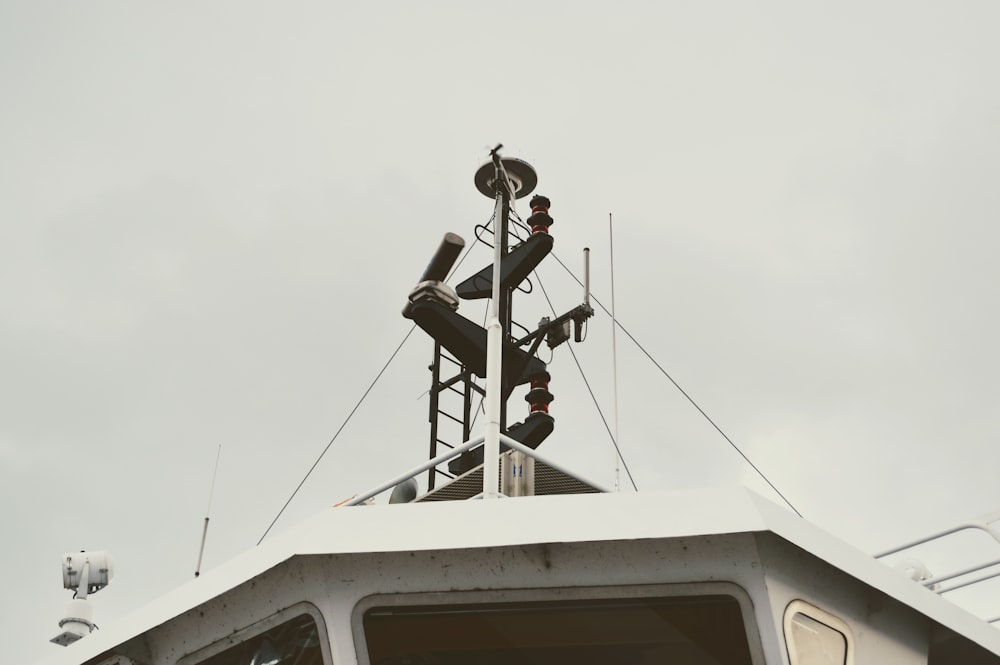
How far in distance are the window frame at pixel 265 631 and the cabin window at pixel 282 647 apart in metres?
0.02

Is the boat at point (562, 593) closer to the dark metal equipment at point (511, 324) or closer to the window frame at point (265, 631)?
the window frame at point (265, 631)

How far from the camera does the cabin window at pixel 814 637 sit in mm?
5016

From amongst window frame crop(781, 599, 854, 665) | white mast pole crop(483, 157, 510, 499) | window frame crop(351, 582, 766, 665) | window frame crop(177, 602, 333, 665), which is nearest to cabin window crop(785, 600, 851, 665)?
window frame crop(781, 599, 854, 665)

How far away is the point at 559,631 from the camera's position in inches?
224

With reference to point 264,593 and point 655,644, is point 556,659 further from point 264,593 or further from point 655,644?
point 264,593

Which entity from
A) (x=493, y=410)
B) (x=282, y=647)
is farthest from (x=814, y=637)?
(x=282, y=647)

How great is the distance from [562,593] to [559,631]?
0.59 meters

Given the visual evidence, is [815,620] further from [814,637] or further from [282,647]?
[282,647]

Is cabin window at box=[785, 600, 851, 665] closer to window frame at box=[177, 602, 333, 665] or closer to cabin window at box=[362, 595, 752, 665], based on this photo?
cabin window at box=[362, 595, 752, 665]

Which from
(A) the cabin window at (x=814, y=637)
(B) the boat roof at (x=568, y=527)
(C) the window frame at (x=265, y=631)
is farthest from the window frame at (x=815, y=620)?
(C) the window frame at (x=265, y=631)

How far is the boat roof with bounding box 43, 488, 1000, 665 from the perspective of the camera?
505 cm

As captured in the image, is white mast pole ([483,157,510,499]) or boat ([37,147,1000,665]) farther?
white mast pole ([483,157,510,499])

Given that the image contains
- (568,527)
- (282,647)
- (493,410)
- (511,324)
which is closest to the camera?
(568,527)

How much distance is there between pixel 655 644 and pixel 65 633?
492cm
